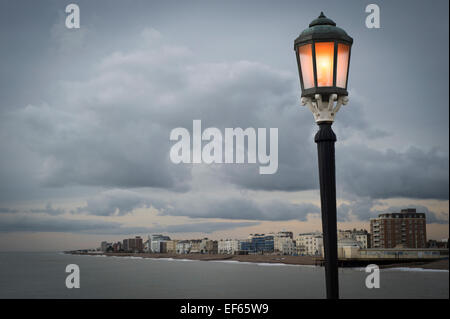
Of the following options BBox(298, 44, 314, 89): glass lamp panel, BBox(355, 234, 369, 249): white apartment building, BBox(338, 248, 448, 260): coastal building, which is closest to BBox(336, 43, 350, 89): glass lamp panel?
BBox(298, 44, 314, 89): glass lamp panel

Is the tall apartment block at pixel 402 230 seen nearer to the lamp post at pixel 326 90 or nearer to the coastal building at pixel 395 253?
the coastal building at pixel 395 253

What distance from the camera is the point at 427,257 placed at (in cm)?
13250

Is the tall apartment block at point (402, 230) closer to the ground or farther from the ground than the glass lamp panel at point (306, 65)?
closer to the ground

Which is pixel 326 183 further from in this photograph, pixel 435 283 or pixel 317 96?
pixel 435 283

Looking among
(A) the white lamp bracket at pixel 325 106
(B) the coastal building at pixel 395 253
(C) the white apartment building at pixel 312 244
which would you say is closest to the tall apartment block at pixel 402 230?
(B) the coastal building at pixel 395 253

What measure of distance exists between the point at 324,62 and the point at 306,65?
0.21m

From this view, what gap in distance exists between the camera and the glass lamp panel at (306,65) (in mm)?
5488

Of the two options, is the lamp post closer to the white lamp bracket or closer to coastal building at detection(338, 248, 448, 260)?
the white lamp bracket

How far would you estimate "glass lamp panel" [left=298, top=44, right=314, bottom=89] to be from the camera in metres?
5.49

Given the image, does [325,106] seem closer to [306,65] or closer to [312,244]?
[306,65]
